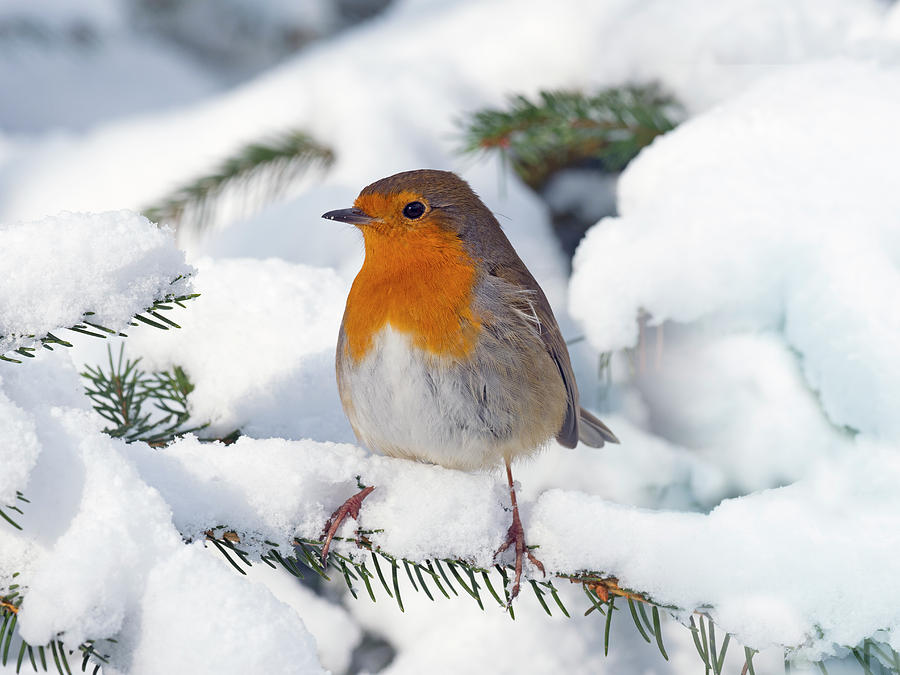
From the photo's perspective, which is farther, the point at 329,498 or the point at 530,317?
the point at 530,317

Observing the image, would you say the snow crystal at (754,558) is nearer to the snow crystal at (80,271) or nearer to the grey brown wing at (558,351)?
the grey brown wing at (558,351)

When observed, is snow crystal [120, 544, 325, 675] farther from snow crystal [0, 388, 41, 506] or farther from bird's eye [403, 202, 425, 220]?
bird's eye [403, 202, 425, 220]

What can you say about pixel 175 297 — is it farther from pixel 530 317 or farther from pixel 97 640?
pixel 530 317

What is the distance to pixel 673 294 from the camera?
7.16ft

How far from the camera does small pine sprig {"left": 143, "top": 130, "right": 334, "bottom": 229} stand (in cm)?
316

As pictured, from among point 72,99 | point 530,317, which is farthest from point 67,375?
→ point 72,99

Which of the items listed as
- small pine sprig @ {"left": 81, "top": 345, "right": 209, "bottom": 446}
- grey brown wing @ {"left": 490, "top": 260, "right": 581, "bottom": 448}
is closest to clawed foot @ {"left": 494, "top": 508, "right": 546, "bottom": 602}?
grey brown wing @ {"left": 490, "top": 260, "right": 581, "bottom": 448}

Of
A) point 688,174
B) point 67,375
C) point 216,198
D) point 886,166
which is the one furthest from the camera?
point 216,198

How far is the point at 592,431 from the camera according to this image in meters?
2.38

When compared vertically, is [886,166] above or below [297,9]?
below

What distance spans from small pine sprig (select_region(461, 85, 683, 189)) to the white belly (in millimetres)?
1166

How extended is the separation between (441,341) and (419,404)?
0.48 feet

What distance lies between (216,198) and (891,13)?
258 centimetres

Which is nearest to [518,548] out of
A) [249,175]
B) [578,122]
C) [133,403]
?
[133,403]
